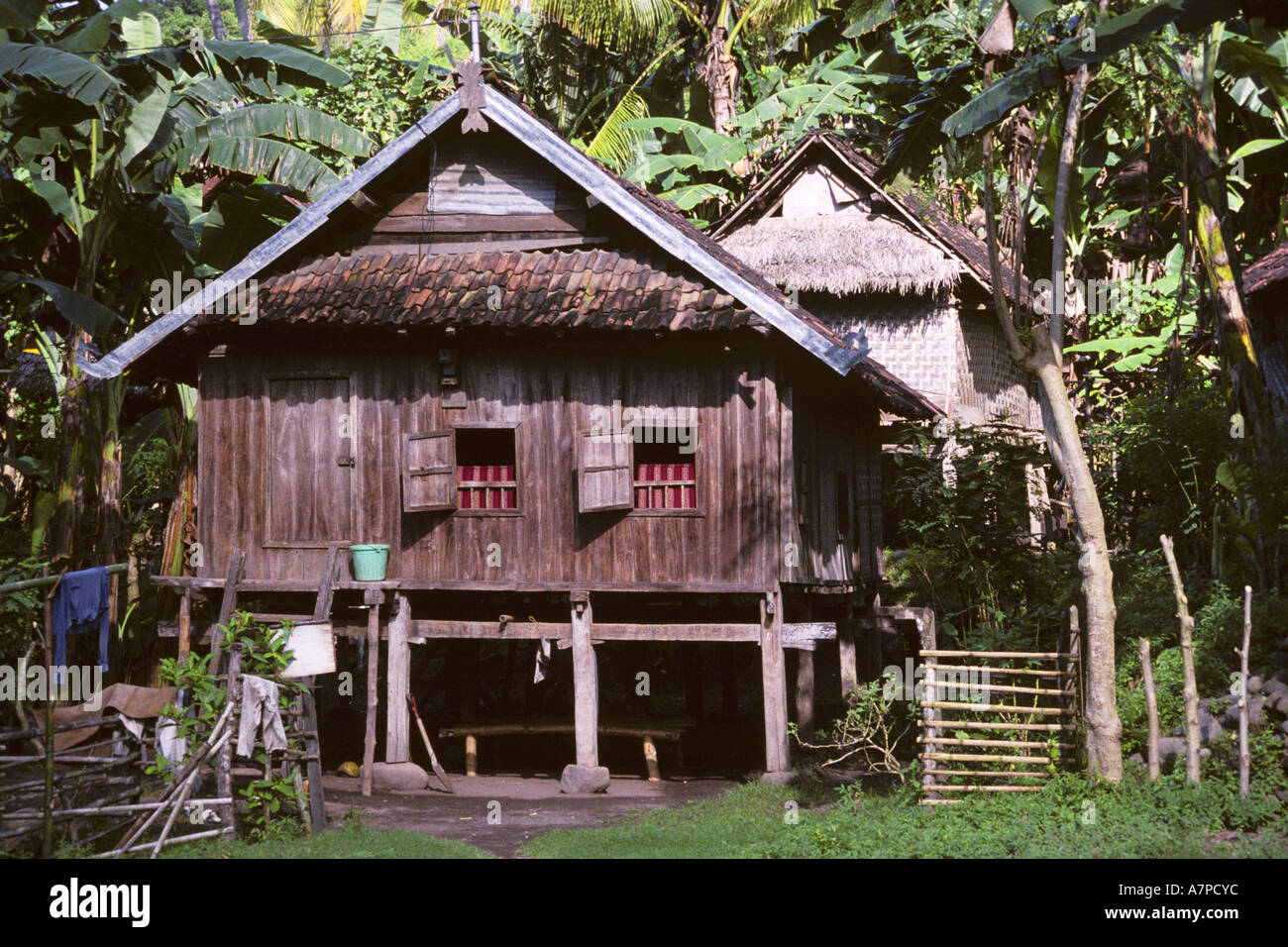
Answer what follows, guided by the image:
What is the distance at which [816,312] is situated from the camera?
2355cm

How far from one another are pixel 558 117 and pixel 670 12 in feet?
18.6

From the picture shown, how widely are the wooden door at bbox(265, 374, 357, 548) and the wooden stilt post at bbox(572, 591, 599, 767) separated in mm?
2776

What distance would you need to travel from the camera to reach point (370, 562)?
15180mm

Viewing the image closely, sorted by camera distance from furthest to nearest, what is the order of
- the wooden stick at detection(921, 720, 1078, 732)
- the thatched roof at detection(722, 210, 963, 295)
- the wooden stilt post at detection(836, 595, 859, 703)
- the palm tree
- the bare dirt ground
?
the palm tree → the thatched roof at detection(722, 210, 963, 295) → the wooden stilt post at detection(836, 595, 859, 703) → the bare dirt ground → the wooden stick at detection(921, 720, 1078, 732)

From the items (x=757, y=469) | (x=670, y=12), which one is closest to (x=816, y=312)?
(x=670, y=12)

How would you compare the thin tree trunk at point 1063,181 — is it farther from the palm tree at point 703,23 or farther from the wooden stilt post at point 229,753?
the palm tree at point 703,23

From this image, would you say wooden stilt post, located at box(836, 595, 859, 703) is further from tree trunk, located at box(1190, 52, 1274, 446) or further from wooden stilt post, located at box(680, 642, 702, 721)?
tree trunk, located at box(1190, 52, 1274, 446)

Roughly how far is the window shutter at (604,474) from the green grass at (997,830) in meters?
3.55

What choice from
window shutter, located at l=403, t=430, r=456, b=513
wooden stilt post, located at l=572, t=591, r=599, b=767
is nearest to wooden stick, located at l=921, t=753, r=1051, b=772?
wooden stilt post, located at l=572, t=591, r=599, b=767

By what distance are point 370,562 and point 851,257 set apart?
10704 millimetres

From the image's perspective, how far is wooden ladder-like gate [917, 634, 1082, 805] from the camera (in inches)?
497

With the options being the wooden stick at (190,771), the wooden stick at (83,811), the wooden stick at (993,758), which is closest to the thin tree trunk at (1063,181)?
the wooden stick at (993,758)

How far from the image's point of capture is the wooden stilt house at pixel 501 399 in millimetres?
14906

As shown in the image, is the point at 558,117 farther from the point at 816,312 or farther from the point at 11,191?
the point at 11,191
